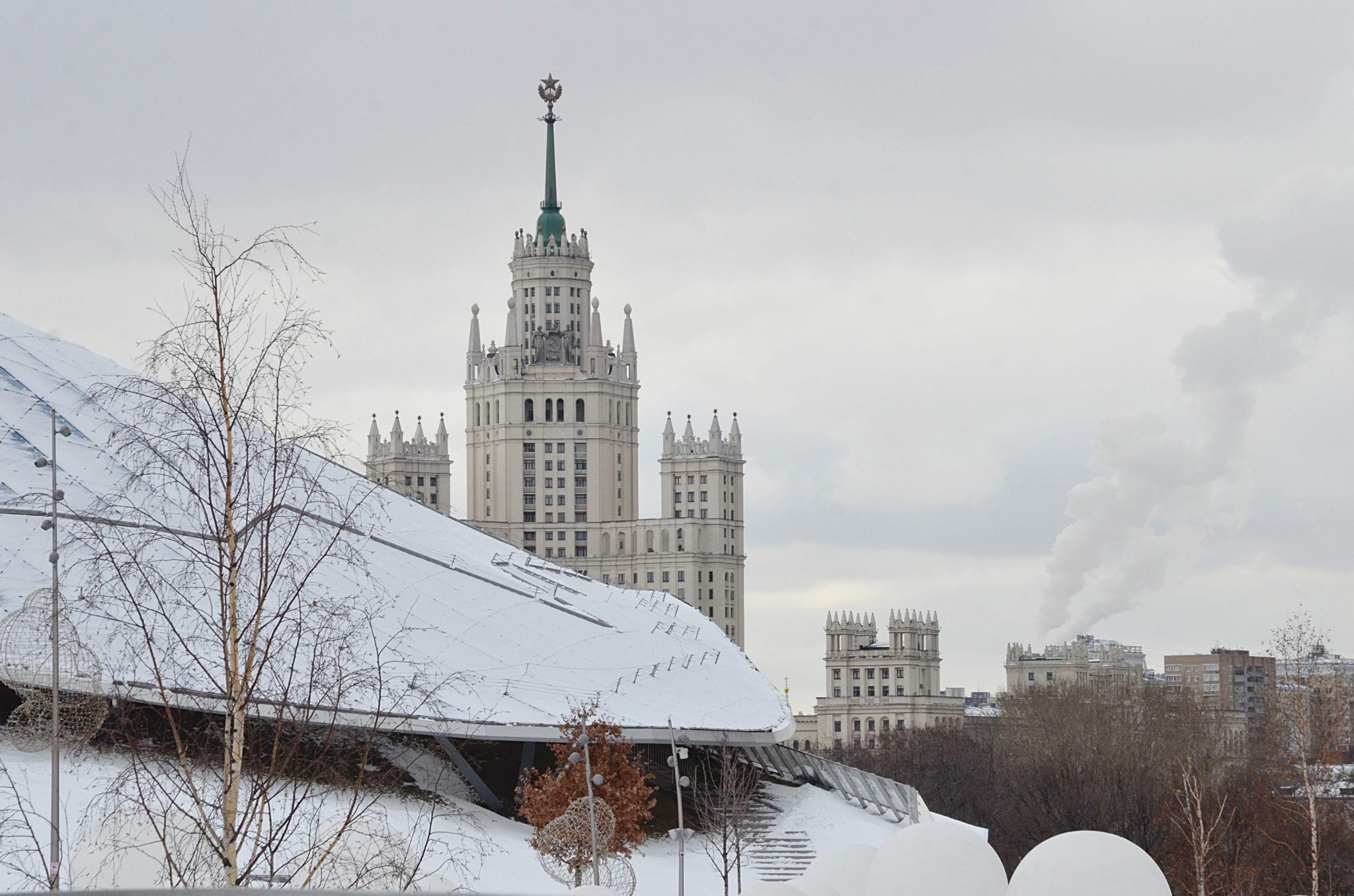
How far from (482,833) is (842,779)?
29.9m

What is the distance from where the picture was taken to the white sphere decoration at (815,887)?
60.0 feet

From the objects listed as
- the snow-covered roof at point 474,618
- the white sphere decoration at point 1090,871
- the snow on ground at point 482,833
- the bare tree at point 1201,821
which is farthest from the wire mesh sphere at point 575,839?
the white sphere decoration at point 1090,871

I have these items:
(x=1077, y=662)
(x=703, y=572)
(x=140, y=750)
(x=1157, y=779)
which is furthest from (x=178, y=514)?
(x=1077, y=662)

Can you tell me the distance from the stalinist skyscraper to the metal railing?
119606 millimetres

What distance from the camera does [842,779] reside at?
6425cm

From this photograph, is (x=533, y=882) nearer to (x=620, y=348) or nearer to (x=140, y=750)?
(x=140, y=750)

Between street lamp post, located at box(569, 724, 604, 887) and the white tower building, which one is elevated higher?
the white tower building

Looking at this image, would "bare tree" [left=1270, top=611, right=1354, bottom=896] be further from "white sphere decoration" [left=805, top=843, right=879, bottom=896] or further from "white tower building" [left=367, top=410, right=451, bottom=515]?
"white tower building" [left=367, top=410, right=451, bottom=515]

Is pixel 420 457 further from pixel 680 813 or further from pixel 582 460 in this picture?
pixel 680 813

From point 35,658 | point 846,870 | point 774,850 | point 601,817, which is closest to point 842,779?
point 774,850

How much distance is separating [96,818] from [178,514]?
1201cm

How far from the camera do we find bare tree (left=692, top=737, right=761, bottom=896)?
51.9m

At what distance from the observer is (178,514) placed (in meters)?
41.1

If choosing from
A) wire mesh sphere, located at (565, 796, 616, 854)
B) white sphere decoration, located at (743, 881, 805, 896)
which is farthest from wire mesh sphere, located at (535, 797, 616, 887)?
white sphere decoration, located at (743, 881, 805, 896)
